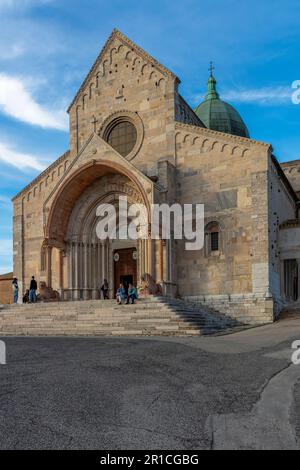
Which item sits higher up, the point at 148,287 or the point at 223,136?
the point at 223,136

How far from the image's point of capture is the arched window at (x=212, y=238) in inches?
872

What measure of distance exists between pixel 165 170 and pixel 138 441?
18.9 m

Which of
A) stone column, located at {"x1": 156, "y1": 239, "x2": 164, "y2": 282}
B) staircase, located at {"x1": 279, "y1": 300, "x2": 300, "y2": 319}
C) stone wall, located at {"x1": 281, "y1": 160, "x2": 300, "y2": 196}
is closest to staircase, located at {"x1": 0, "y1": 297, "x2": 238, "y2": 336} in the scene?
staircase, located at {"x1": 279, "y1": 300, "x2": 300, "y2": 319}

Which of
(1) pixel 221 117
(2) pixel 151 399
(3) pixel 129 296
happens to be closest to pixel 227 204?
(3) pixel 129 296

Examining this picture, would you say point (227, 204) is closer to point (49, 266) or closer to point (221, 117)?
point (49, 266)

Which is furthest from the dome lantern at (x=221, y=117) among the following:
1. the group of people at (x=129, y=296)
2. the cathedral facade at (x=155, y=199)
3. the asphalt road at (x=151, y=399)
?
the asphalt road at (x=151, y=399)

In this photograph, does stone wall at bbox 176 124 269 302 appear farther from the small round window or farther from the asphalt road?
the asphalt road

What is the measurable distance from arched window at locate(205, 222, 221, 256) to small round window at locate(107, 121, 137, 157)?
699 cm

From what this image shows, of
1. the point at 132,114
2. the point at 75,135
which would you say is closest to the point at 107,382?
the point at 132,114

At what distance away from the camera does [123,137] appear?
2611 cm

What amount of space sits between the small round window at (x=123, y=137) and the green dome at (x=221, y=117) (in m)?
12.5

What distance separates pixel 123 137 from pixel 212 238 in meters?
8.44

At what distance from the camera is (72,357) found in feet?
33.0
